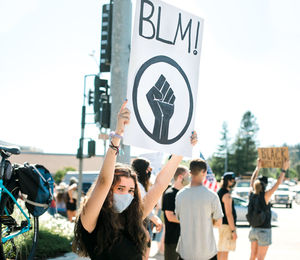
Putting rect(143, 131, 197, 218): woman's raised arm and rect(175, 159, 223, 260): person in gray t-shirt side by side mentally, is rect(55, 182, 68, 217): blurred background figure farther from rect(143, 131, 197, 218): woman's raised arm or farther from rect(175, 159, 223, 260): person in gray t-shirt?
rect(143, 131, 197, 218): woman's raised arm

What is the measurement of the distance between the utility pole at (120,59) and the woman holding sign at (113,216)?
3690 mm

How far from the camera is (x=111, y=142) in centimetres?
265

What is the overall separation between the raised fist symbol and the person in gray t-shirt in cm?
211

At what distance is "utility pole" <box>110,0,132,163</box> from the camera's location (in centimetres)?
660

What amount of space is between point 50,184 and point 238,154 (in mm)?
91406

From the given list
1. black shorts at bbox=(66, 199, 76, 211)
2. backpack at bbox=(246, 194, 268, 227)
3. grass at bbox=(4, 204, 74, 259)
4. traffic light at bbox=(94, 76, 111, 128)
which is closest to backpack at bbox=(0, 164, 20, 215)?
grass at bbox=(4, 204, 74, 259)

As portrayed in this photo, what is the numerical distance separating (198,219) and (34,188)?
1.88 meters

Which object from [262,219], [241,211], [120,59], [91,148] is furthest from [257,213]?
[241,211]

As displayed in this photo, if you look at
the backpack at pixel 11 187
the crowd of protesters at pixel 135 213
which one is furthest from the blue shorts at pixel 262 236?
the backpack at pixel 11 187

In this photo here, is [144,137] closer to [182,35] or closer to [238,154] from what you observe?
[182,35]

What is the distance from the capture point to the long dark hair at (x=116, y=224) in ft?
8.73

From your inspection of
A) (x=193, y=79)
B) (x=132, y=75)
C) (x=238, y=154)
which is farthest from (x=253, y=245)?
(x=238, y=154)

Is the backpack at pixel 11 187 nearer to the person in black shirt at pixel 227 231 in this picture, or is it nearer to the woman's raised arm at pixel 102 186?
the woman's raised arm at pixel 102 186

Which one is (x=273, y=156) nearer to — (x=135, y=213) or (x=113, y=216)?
(x=135, y=213)
